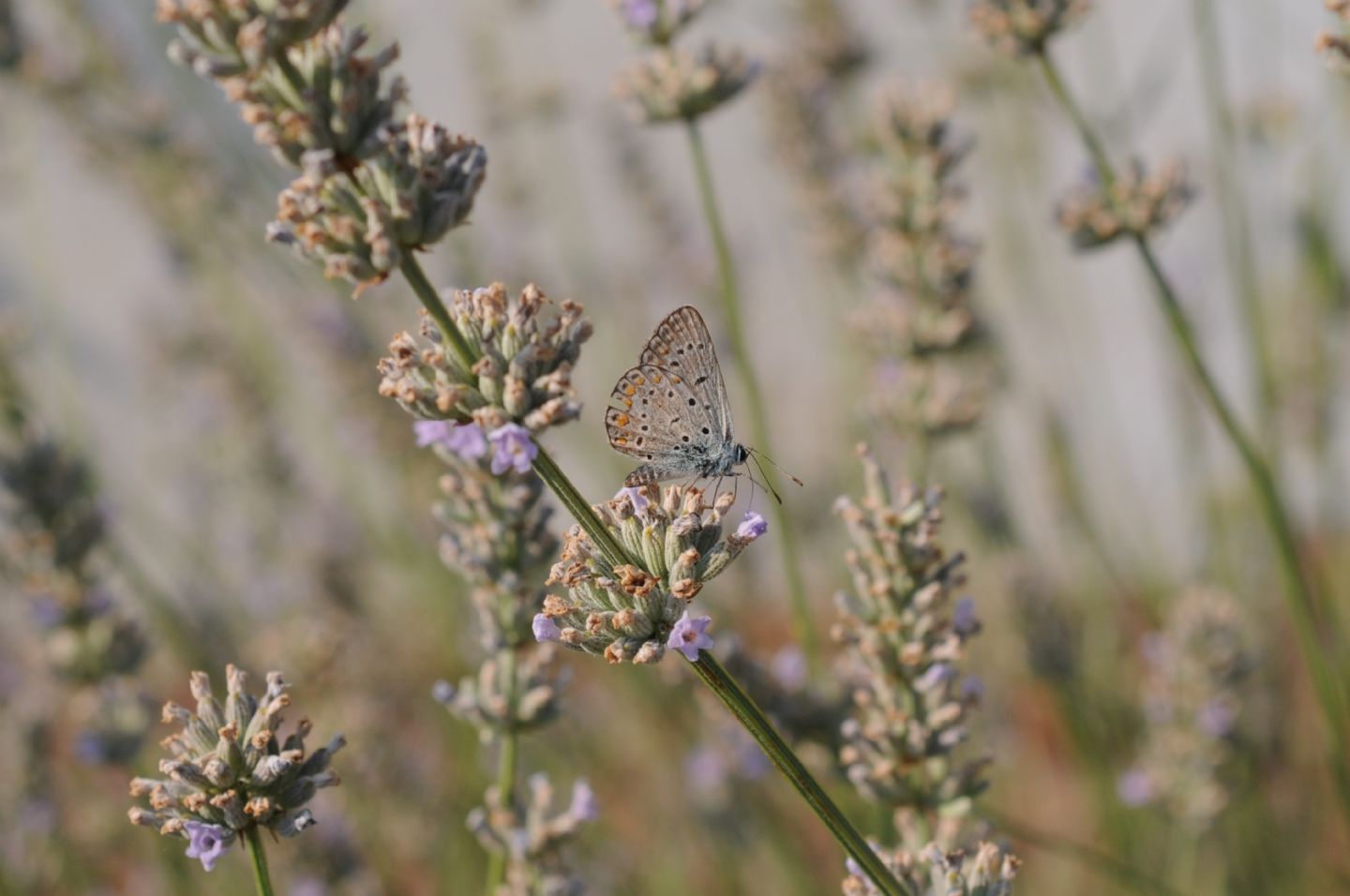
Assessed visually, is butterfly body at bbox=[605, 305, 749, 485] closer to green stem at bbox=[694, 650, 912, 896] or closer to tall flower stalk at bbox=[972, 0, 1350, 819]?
green stem at bbox=[694, 650, 912, 896]

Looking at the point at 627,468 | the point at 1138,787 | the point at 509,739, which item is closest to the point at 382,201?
the point at 509,739

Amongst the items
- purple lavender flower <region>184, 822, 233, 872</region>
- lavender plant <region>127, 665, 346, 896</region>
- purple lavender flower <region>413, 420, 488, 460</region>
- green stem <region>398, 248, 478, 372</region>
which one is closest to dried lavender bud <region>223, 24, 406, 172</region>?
green stem <region>398, 248, 478, 372</region>

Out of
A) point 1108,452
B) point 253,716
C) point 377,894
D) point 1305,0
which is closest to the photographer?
point 253,716

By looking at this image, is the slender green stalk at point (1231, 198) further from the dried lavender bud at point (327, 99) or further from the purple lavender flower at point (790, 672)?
the dried lavender bud at point (327, 99)

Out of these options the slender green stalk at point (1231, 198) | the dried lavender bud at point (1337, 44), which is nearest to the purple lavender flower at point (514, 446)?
the dried lavender bud at point (1337, 44)

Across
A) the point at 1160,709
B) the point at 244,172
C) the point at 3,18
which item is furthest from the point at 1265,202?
the point at 3,18

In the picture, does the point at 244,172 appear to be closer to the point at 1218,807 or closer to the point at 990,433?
the point at 990,433
